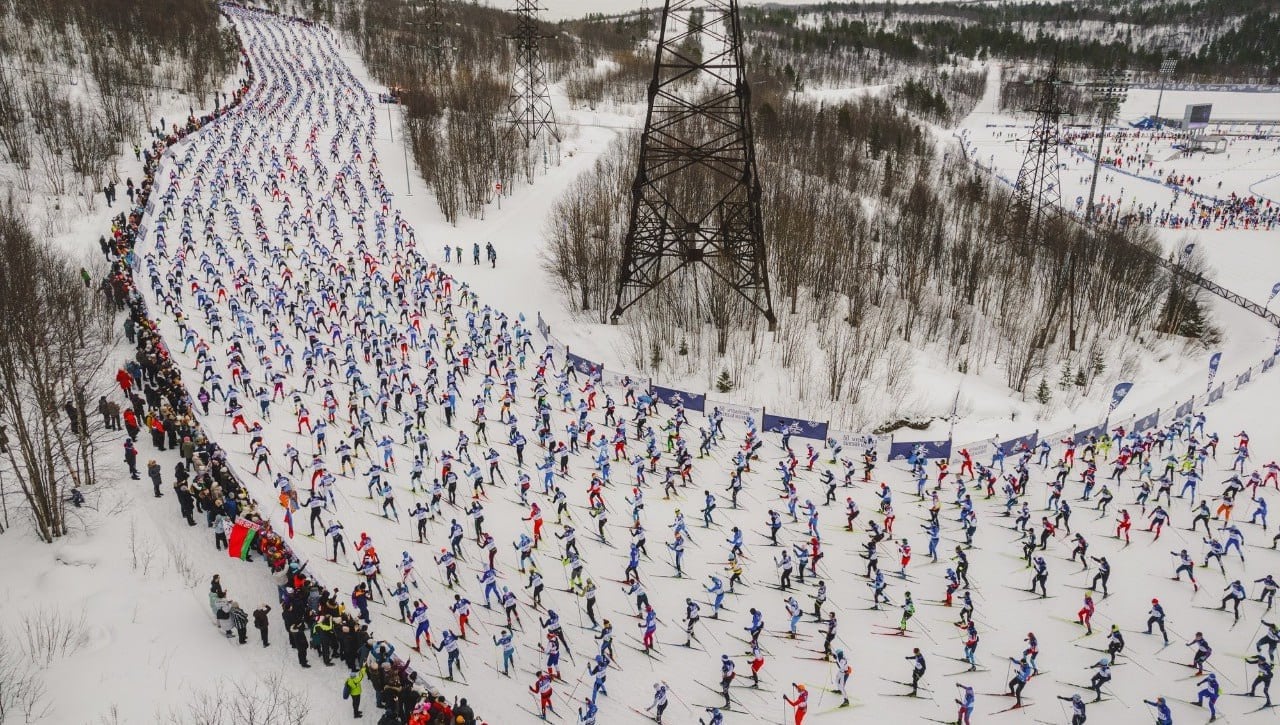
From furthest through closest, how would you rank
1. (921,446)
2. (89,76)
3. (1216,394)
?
1. (89,76)
2. (1216,394)
3. (921,446)

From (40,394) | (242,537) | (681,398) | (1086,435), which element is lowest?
(1086,435)

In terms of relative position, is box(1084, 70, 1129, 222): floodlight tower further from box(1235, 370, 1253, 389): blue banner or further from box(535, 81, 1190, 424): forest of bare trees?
box(1235, 370, 1253, 389): blue banner

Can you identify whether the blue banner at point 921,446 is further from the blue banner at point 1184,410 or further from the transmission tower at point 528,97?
the transmission tower at point 528,97

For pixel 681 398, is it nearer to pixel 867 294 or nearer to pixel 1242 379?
pixel 867 294

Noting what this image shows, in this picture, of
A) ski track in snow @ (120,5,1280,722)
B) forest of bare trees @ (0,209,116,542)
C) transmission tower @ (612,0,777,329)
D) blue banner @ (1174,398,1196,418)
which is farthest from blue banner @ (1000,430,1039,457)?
forest of bare trees @ (0,209,116,542)

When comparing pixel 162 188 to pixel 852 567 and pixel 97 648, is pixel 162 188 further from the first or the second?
pixel 852 567

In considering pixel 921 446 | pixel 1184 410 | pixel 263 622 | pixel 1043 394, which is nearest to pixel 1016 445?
pixel 921 446
